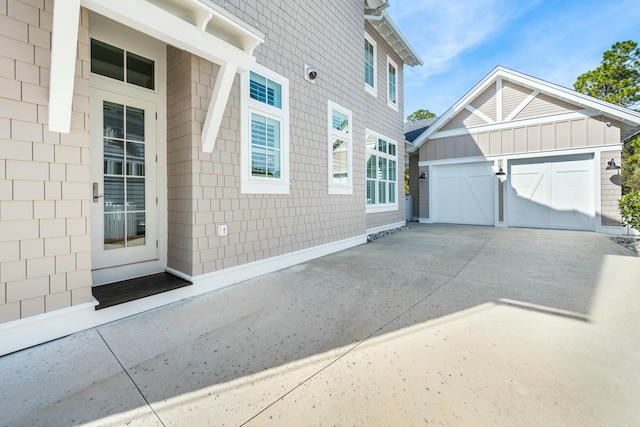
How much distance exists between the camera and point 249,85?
382 cm

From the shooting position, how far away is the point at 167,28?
237cm

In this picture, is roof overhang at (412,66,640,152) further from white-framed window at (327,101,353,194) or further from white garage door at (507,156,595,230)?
white-framed window at (327,101,353,194)

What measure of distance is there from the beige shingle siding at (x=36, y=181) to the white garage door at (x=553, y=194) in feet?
36.7

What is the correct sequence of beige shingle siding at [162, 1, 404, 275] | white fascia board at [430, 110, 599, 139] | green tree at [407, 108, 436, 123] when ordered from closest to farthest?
beige shingle siding at [162, 1, 404, 275]
white fascia board at [430, 110, 599, 139]
green tree at [407, 108, 436, 123]

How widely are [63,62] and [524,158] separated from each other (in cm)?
1131

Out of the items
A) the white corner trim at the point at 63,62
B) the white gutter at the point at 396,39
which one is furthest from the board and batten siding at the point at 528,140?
the white corner trim at the point at 63,62

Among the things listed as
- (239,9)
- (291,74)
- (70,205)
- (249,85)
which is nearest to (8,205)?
(70,205)

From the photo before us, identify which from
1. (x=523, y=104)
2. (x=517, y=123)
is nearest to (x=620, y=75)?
(x=523, y=104)

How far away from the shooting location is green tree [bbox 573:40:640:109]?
1387 centimetres

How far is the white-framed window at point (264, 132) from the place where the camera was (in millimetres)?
3766

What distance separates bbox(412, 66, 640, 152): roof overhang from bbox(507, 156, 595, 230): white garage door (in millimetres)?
1247

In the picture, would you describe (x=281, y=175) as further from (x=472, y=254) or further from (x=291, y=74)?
(x=472, y=254)

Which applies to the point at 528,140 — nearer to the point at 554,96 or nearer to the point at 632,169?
the point at 554,96

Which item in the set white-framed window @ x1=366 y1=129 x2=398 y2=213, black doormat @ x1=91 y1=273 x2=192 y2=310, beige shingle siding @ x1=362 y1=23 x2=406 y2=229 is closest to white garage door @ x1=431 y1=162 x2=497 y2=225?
beige shingle siding @ x1=362 y1=23 x2=406 y2=229
